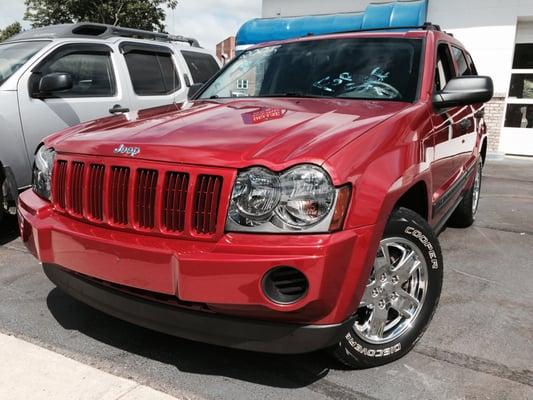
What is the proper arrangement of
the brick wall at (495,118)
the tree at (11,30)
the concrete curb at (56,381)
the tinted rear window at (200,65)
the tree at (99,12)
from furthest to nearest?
the tree at (11,30) → the tree at (99,12) → the brick wall at (495,118) → the tinted rear window at (200,65) → the concrete curb at (56,381)

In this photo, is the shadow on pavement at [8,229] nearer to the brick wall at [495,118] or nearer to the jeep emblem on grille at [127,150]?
the jeep emblem on grille at [127,150]

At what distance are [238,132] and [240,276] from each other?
761 mm

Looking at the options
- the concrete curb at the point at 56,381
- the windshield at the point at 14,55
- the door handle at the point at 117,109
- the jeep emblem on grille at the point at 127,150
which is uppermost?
the windshield at the point at 14,55

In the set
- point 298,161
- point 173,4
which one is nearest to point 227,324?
point 298,161

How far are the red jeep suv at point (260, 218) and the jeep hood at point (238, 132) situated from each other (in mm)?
11

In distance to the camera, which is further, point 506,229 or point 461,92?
point 506,229

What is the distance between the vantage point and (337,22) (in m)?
12.4

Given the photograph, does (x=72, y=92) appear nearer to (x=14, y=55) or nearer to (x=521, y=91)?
(x=14, y=55)

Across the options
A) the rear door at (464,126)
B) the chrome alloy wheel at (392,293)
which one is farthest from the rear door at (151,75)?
the chrome alloy wheel at (392,293)

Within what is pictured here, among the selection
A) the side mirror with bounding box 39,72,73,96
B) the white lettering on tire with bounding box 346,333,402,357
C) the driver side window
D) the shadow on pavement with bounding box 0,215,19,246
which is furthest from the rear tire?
the shadow on pavement with bounding box 0,215,19,246

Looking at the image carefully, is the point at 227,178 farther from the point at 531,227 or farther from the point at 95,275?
the point at 531,227

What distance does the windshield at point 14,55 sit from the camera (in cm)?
511

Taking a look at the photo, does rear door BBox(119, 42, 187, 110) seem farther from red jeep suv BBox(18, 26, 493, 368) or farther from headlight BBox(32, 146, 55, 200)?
headlight BBox(32, 146, 55, 200)

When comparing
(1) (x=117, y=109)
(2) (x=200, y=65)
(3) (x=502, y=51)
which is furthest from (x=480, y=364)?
(3) (x=502, y=51)
